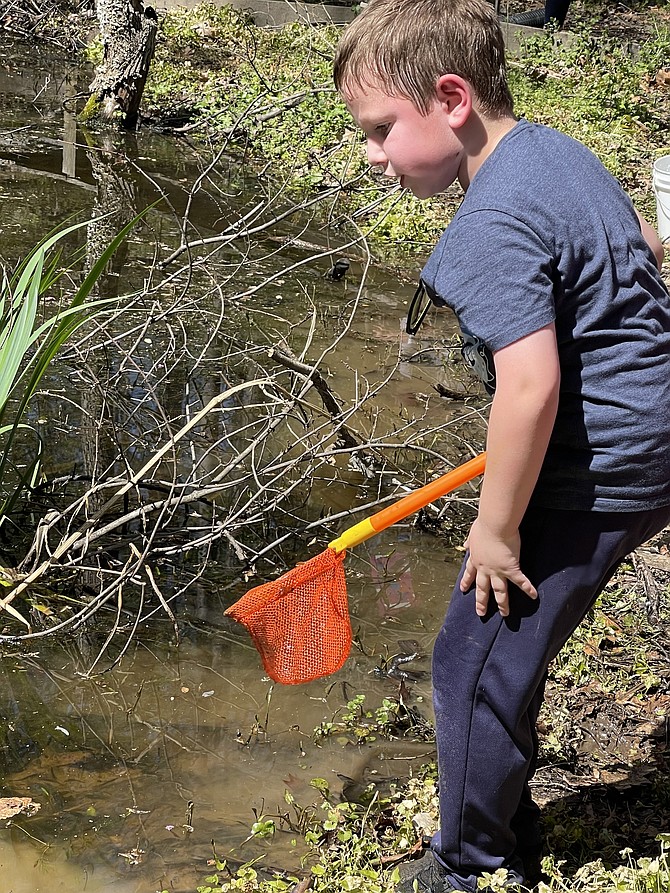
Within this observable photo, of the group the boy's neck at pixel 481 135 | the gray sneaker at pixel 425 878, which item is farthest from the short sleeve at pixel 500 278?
the gray sneaker at pixel 425 878

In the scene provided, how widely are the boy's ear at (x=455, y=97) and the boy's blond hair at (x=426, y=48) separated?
0.01 meters

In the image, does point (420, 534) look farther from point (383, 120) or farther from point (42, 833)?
point (383, 120)

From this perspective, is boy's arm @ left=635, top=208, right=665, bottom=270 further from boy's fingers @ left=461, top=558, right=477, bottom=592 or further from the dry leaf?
the dry leaf

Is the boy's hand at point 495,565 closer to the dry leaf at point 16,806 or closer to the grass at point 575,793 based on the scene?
the grass at point 575,793

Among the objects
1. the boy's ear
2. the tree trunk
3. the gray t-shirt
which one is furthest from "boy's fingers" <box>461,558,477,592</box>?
the tree trunk

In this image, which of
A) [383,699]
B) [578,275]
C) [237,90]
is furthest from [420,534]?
[237,90]

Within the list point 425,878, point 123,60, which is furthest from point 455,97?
point 123,60

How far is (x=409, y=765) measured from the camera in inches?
101

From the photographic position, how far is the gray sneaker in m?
1.98

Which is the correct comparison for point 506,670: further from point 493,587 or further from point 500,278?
point 500,278

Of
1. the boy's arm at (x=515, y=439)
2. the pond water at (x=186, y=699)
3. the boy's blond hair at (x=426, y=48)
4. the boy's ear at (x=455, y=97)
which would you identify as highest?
the boy's blond hair at (x=426, y=48)

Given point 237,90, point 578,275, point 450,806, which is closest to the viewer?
point 578,275

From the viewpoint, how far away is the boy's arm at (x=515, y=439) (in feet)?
4.99

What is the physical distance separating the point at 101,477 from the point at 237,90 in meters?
7.05
